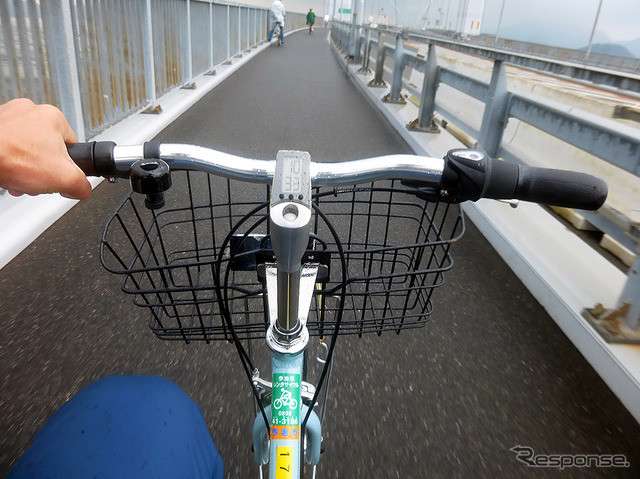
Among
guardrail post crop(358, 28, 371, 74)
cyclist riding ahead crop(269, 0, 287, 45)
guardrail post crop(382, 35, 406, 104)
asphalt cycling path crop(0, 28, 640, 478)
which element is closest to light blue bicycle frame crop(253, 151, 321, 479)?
asphalt cycling path crop(0, 28, 640, 478)

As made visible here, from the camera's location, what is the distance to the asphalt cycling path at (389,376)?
174 centimetres

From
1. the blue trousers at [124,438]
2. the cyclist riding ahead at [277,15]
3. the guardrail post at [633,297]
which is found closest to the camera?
the blue trousers at [124,438]

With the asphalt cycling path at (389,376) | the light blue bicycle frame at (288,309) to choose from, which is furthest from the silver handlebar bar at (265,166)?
the asphalt cycling path at (389,376)

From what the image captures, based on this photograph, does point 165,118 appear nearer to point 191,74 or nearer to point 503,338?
point 191,74

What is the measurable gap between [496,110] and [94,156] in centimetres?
349

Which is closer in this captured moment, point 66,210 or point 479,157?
point 479,157

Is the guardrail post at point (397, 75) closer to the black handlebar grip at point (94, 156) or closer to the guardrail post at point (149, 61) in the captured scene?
the guardrail post at point (149, 61)

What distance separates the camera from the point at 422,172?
963 mm

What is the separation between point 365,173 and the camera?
947mm

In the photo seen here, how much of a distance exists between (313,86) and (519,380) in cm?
952

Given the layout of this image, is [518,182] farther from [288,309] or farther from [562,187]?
[288,309]

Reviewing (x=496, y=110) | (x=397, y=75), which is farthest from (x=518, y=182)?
(x=397, y=75)

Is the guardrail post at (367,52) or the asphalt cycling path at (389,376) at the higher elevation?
the guardrail post at (367,52)

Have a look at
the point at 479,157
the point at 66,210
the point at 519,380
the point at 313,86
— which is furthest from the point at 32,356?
the point at 313,86
